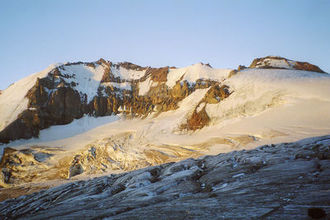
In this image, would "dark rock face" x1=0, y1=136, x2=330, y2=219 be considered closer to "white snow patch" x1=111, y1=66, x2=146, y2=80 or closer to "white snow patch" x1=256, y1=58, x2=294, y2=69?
"white snow patch" x1=256, y1=58, x2=294, y2=69

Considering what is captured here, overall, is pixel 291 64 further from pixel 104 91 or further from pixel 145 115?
pixel 104 91

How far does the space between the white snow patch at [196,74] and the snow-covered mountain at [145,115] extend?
46cm

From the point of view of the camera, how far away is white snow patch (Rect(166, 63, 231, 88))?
286 ft

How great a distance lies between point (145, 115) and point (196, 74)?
101 ft

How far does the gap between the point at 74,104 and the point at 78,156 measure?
131 ft

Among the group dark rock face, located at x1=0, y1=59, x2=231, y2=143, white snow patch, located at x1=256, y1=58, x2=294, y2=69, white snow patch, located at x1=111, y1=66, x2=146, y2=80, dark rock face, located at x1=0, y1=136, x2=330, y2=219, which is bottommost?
dark rock face, located at x1=0, y1=136, x2=330, y2=219

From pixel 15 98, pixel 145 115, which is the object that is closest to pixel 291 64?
pixel 145 115

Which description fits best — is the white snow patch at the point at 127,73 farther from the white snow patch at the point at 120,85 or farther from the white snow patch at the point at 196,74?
the white snow patch at the point at 196,74

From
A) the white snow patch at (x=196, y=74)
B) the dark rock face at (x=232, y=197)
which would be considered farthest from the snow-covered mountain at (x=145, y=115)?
the dark rock face at (x=232, y=197)

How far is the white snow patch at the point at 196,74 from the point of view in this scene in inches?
3433

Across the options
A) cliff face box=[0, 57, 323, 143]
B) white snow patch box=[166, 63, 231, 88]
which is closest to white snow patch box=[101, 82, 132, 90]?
cliff face box=[0, 57, 323, 143]

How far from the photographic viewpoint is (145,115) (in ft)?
271

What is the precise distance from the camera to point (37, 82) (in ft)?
273

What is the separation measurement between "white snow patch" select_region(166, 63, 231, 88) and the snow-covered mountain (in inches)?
18.2
